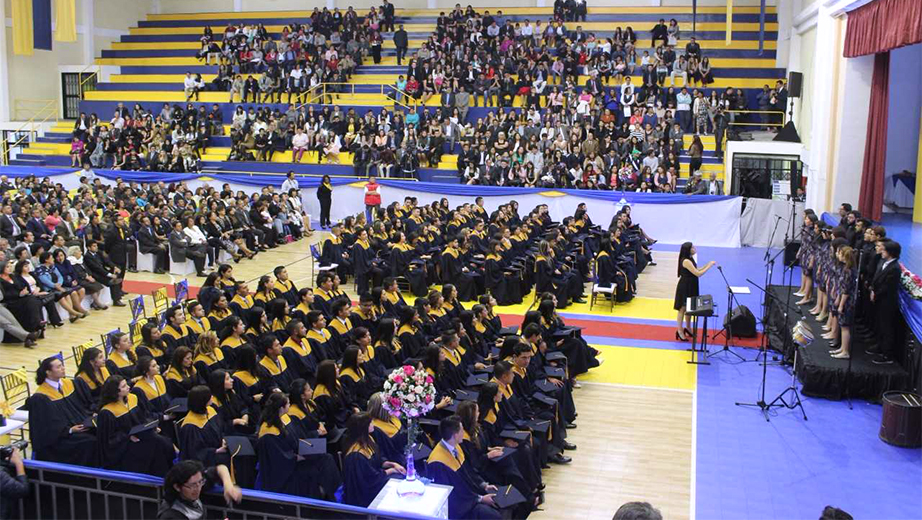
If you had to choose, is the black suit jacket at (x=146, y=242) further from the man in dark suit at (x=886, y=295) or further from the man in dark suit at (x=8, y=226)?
the man in dark suit at (x=886, y=295)

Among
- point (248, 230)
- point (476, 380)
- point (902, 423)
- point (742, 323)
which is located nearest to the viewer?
point (902, 423)

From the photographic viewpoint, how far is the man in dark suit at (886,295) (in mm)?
12234

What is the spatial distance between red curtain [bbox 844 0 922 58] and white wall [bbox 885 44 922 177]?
11.1 ft

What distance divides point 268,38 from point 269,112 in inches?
268

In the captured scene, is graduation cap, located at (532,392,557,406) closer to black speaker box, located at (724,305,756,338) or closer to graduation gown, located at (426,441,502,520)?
graduation gown, located at (426,441,502,520)

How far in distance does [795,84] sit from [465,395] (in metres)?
21.2

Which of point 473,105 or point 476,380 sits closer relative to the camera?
point 476,380

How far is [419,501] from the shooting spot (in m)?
7.02

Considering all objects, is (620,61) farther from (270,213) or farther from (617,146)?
(270,213)

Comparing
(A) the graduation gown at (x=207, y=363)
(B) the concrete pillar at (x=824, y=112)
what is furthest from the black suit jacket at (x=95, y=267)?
(B) the concrete pillar at (x=824, y=112)

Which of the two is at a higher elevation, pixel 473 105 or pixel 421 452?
pixel 473 105

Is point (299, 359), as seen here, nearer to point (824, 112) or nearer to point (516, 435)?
point (516, 435)

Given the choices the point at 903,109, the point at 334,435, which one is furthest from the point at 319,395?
the point at 903,109

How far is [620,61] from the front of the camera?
32750 mm
